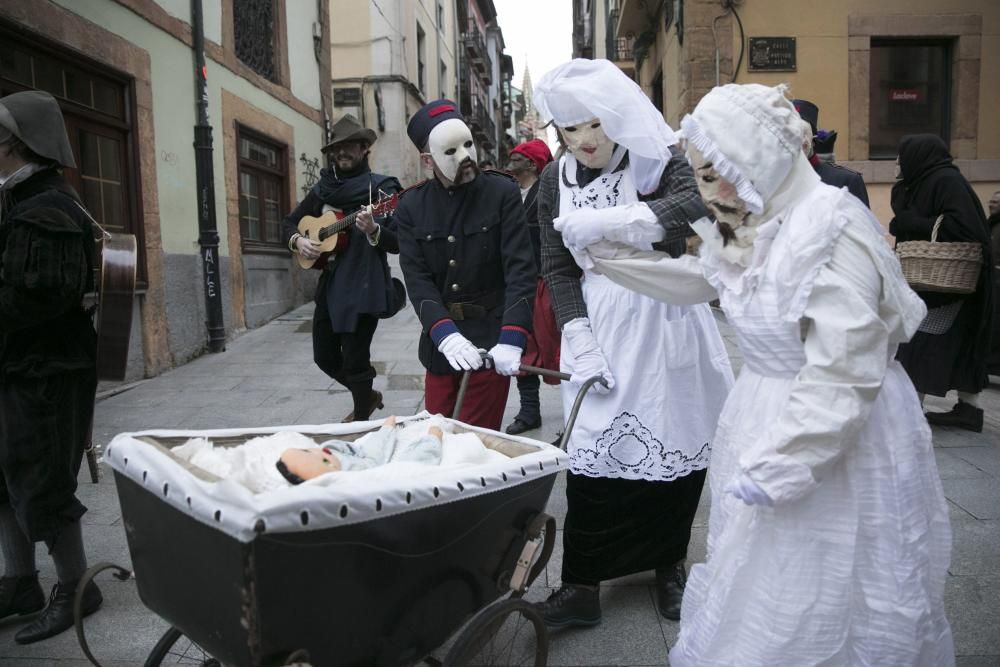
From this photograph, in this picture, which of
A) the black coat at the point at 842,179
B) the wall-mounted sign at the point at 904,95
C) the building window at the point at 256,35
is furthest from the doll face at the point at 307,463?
the wall-mounted sign at the point at 904,95

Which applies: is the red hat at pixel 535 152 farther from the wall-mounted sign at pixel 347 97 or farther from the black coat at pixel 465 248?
the wall-mounted sign at pixel 347 97

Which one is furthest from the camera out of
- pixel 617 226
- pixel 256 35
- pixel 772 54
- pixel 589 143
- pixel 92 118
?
pixel 256 35

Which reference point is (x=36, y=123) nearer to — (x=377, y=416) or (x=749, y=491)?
(x=749, y=491)

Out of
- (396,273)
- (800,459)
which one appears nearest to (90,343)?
(800,459)

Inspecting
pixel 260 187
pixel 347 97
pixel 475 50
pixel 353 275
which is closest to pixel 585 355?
pixel 353 275

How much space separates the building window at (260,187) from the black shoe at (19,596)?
23.6 ft

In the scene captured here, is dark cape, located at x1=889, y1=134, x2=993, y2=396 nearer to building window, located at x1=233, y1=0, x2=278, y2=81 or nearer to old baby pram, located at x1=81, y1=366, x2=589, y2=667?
old baby pram, located at x1=81, y1=366, x2=589, y2=667

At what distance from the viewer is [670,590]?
2.79 metres

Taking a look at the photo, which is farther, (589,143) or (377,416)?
(377,416)

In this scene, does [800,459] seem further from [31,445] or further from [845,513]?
[31,445]

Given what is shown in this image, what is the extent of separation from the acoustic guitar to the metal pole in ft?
11.3

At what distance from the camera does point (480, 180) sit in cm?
317

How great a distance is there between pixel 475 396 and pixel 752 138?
1.76 meters

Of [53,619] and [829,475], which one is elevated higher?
[829,475]
